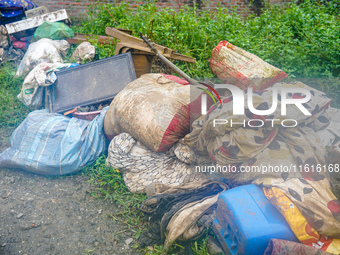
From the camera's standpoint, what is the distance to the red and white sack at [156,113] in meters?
2.38

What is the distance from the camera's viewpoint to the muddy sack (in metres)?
2.64

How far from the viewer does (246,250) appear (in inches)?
61.4

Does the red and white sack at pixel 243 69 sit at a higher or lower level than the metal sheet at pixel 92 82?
higher

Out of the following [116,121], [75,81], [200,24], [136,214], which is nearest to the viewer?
[136,214]

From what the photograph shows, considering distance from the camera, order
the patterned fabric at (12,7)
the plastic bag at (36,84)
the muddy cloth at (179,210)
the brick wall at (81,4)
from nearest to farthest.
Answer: the muddy cloth at (179,210) → the plastic bag at (36,84) → the patterned fabric at (12,7) → the brick wall at (81,4)

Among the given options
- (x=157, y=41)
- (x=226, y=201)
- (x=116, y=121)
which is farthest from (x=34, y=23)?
(x=226, y=201)

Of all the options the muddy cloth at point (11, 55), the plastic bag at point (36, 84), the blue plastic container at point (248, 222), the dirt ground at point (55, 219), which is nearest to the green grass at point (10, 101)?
the muddy cloth at point (11, 55)

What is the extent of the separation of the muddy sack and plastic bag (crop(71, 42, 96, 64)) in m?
1.31

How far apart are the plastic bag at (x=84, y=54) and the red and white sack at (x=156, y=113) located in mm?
1500

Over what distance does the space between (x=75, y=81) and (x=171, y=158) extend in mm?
1741

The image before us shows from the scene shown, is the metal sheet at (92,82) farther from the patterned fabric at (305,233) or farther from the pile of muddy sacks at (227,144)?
the patterned fabric at (305,233)

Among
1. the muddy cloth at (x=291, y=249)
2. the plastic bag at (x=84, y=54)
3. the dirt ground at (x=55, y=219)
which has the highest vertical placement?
the plastic bag at (x=84, y=54)

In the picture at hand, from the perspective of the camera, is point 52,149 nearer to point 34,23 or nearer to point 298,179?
point 298,179

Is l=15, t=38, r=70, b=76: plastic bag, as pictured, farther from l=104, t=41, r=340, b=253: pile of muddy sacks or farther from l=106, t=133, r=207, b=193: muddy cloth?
l=106, t=133, r=207, b=193: muddy cloth
